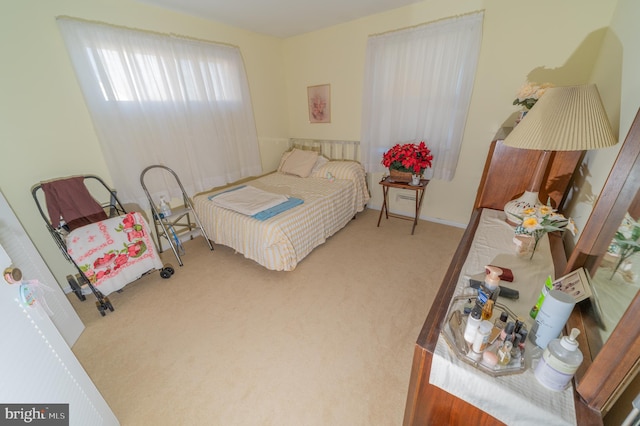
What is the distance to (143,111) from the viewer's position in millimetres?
2271

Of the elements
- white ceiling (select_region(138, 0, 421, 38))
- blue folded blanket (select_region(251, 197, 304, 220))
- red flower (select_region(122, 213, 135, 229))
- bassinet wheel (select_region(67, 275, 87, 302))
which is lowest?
bassinet wheel (select_region(67, 275, 87, 302))

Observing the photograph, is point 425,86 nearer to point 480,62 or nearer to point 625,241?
point 480,62

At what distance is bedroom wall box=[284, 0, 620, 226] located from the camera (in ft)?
6.28

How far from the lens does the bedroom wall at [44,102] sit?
1.69m

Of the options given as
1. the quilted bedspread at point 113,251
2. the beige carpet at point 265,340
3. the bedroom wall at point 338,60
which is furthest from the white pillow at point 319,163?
the quilted bedspread at point 113,251

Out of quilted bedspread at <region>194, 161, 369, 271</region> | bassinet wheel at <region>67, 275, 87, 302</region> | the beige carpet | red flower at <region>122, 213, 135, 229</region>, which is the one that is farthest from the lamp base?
bassinet wheel at <region>67, 275, 87, 302</region>

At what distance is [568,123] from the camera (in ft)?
3.19

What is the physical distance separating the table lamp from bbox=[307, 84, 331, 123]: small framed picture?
8.68 ft

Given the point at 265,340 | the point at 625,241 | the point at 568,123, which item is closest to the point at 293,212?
the point at 265,340

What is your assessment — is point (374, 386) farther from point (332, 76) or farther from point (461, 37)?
point (332, 76)

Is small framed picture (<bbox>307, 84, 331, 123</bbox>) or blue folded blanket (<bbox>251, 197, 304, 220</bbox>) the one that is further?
small framed picture (<bbox>307, 84, 331, 123</bbox>)

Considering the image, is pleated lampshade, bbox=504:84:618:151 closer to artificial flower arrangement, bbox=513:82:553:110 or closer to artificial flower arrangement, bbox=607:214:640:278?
artificial flower arrangement, bbox=607:214:640:278

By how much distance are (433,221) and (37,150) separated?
13.1 feet

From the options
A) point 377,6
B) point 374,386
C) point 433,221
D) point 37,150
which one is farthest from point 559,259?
point 37,150
